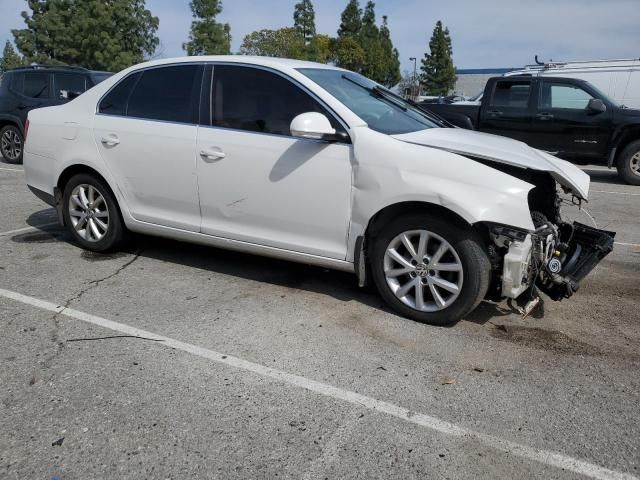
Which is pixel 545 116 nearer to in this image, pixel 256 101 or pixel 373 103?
pixel 373 103

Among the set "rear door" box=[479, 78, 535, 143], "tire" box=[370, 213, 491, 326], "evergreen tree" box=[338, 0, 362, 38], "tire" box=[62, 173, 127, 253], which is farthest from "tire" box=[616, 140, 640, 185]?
"evergreen tree" box=[338, 0, 362, 38]

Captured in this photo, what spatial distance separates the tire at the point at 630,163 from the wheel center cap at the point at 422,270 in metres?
8.28

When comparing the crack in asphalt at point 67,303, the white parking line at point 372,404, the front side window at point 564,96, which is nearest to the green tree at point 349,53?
the front side window at point 564,96

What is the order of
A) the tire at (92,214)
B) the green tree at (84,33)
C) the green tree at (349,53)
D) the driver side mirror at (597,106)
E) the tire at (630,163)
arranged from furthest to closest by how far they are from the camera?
the green tree at (349,53) < the green tree at (84,33) < the tire at (630,163) < the driver side mirror at (597,106) < the tire at (92,214)

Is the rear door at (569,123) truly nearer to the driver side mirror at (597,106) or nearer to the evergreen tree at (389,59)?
the driver side mirror at (597,106)

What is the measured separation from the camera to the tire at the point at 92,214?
5176mm

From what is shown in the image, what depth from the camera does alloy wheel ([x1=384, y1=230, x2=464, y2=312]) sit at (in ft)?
12.4

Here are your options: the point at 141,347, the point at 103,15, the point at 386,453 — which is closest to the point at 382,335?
the point at 386,453

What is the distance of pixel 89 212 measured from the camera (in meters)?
5.32

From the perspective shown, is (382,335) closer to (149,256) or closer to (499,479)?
(499,479)

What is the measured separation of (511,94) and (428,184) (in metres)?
8.42

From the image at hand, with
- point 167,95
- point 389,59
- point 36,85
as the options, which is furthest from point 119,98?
point 389,59

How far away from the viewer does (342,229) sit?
406 cm

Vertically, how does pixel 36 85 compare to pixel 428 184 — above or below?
above
